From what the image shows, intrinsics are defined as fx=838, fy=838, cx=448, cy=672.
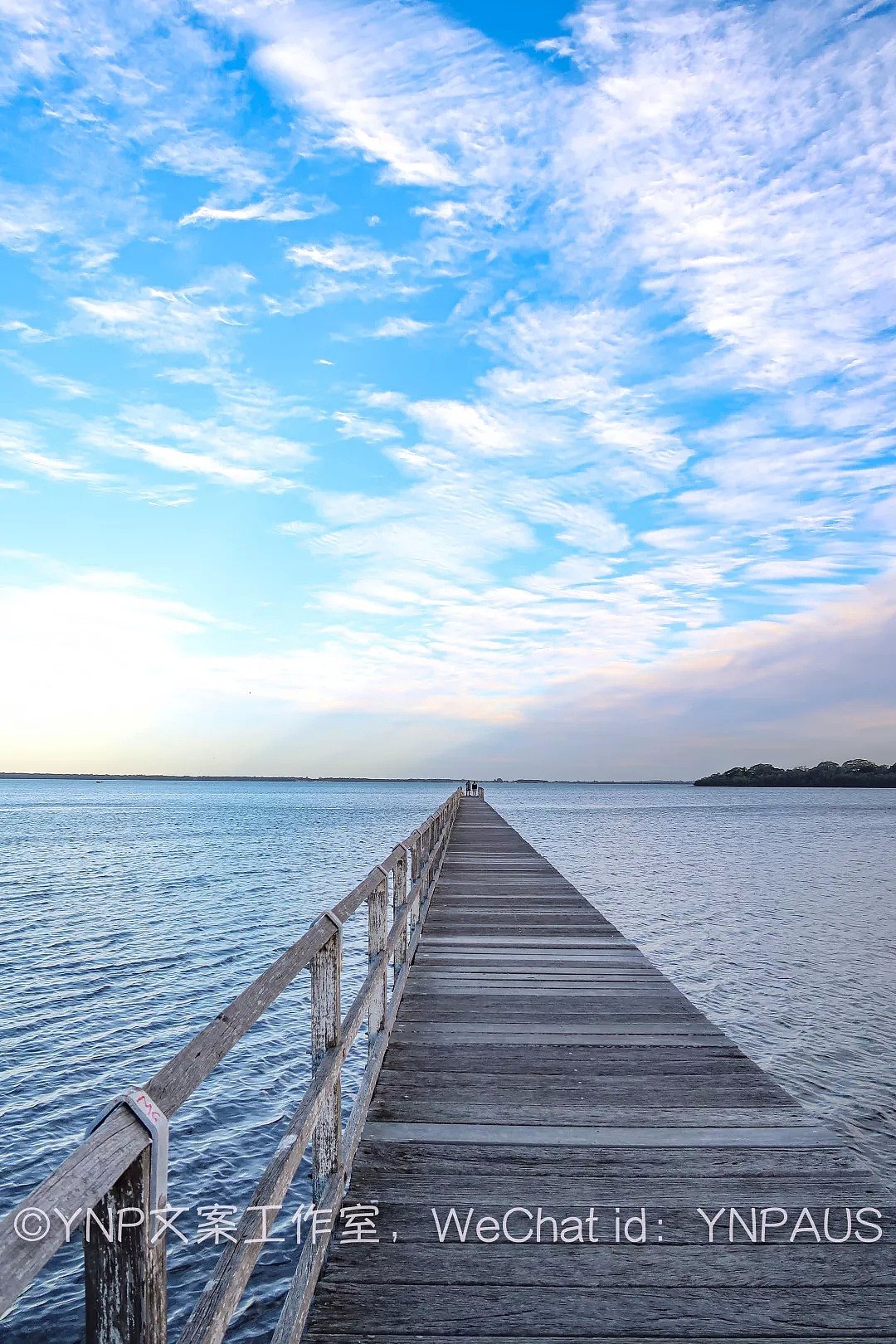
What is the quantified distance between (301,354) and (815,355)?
38.3ft

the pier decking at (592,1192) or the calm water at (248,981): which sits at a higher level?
the pier decking at (592,1192)

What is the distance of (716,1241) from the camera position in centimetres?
326

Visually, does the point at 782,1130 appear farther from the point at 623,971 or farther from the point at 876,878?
the point at 876,878

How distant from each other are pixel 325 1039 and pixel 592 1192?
1.48 meters

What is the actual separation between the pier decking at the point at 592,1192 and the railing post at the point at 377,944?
319mm

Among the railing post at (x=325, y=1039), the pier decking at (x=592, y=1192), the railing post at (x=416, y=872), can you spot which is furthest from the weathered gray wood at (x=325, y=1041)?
the railing post at (x=416, y=872)

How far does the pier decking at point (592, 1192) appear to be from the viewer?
2.83 meters

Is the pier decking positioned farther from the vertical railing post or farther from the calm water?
the calm water

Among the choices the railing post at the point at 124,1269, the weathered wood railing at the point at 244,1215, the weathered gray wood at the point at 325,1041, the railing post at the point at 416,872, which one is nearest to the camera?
the weathered wood railing at the point at 244,1215

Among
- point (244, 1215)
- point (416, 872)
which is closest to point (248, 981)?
point (416, 872)

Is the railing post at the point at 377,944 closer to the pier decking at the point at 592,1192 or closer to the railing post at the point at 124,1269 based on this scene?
the pier decking at the point at 592,1192

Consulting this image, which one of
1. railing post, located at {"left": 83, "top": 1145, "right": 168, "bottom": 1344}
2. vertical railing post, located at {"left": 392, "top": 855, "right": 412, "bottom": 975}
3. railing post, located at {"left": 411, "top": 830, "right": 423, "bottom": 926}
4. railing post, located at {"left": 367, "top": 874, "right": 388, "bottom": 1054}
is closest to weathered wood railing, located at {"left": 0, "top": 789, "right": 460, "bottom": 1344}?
railing post, located at {"left": 83, "top": 1145, "right": 168, "bottom": 1344}

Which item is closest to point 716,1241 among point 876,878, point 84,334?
point 84,334

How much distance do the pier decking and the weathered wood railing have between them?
292mm
